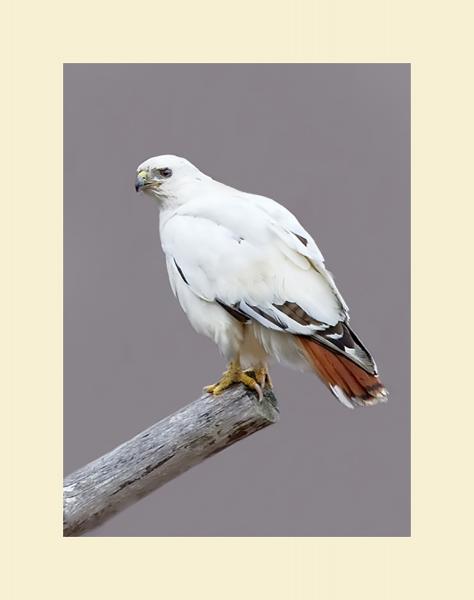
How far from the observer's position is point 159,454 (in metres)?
4.90

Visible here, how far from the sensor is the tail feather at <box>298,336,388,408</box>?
4641 mm

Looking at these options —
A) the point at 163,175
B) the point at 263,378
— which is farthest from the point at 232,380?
the point at 163,175

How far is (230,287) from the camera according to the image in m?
4.71

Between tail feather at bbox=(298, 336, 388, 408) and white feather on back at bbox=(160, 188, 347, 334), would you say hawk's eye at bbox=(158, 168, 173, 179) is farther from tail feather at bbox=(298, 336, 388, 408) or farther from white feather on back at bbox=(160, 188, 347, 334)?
tail feather at bbox=(298, 336, 388, 408)

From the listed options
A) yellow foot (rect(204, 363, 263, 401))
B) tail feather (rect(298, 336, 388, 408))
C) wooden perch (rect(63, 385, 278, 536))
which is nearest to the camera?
tail feather (rect(298, 336, 388, 408))

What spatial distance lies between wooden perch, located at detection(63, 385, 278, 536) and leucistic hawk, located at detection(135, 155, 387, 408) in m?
0.09

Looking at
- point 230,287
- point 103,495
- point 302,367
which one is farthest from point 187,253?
point 103,495

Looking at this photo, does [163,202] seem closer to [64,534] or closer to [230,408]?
[230,408]

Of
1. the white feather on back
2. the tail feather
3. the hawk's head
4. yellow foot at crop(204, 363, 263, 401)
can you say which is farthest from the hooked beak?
the tail feather

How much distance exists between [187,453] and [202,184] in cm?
117

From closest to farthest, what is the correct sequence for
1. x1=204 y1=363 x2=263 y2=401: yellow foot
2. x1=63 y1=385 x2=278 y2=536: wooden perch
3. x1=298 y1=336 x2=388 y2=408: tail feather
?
x1=298 y1=336 x2=388 y2=408: tail feather < x1=63 y1=385 x2=278 y2=536: wooden perch < x1=204 y1=363 x2=263 y2=401: yellow foot

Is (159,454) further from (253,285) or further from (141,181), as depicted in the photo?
(141,181)

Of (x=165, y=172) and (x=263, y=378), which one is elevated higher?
(x=165, y=172)

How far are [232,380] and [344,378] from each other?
1.96ft
